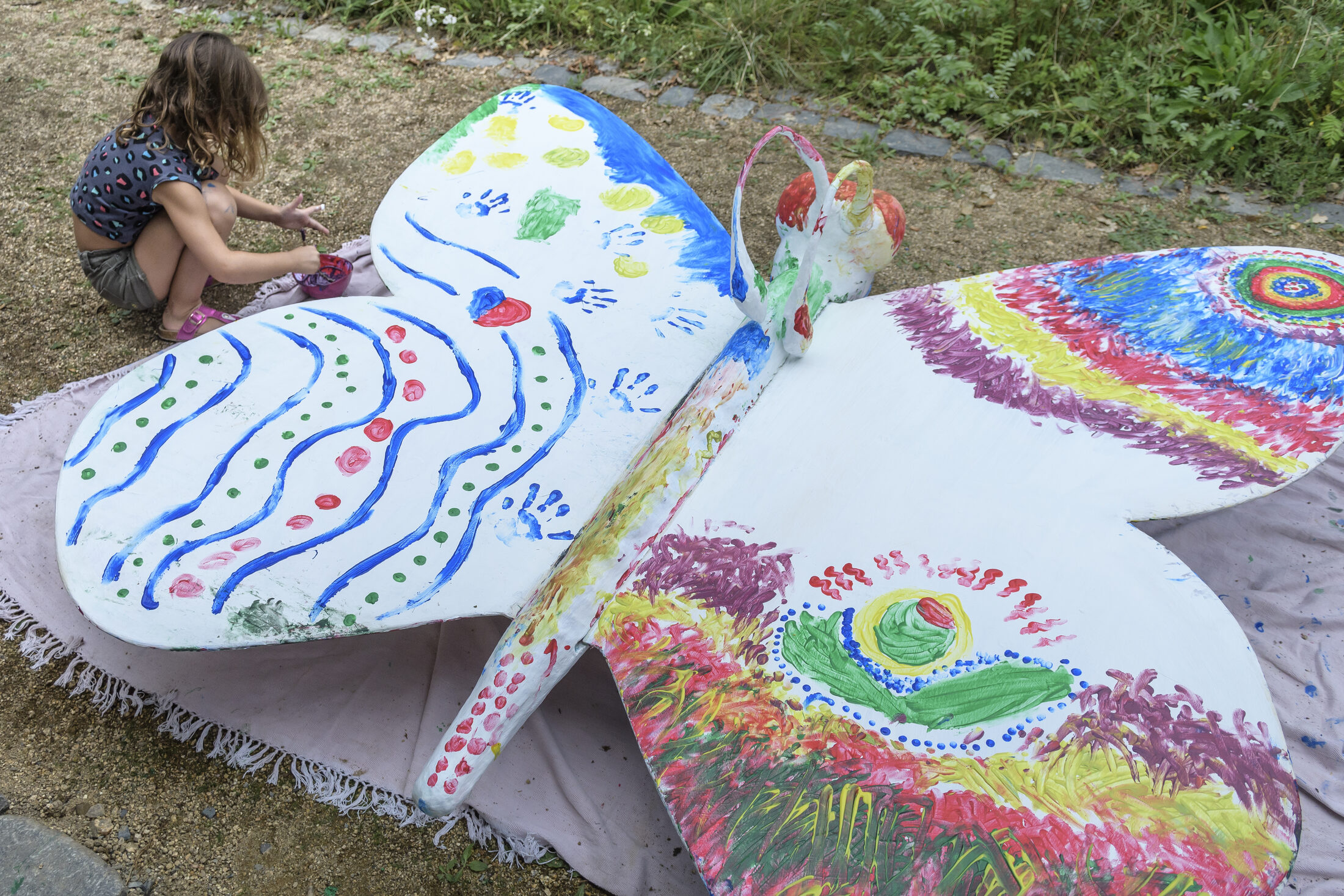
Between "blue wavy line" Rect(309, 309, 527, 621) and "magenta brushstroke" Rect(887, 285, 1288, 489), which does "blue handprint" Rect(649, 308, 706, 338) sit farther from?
"magenta brushstroke" Rect(887, 285, 1288, 489)

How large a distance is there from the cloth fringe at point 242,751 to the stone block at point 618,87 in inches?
111

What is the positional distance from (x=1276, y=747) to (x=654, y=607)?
2.81ft

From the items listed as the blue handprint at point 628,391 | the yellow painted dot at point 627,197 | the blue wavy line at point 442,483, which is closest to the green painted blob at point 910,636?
the blue handprint at point 628,391

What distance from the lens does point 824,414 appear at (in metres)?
1.72

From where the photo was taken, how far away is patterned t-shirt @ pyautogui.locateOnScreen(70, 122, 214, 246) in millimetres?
2338

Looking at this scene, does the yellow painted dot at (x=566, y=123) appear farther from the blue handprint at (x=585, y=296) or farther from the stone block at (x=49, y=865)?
the stone block at (x=49, y=865)

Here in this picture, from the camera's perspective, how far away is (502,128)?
7.70 ft

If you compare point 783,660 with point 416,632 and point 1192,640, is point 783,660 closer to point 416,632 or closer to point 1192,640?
point 1192,640

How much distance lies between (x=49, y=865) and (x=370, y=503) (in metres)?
0.86

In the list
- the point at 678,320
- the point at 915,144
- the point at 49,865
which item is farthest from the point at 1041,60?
the point at 49,865

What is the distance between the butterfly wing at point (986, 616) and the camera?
3.92 ft

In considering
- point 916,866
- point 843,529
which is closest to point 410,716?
point 843,529

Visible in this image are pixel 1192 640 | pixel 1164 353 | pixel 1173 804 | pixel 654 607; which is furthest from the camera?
pixel 1164 353

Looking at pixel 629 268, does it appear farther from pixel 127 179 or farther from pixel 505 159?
pixel 127 179
